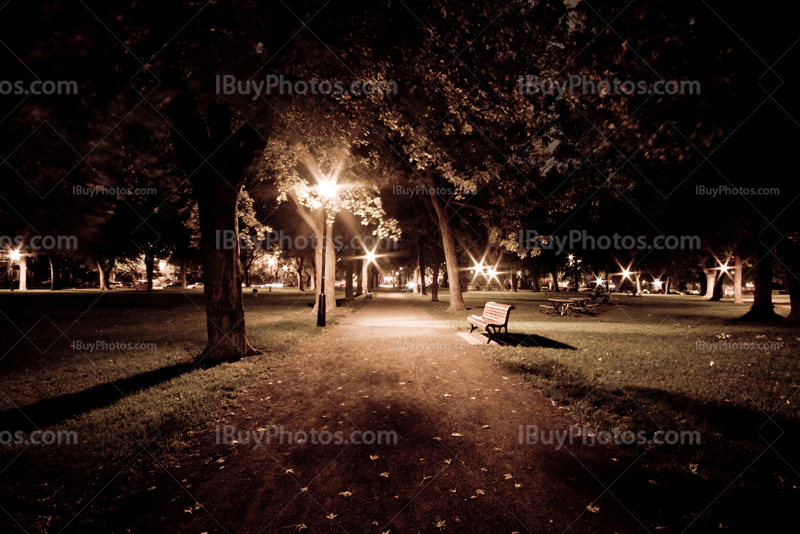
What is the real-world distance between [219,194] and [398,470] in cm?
711

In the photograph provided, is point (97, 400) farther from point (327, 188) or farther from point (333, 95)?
point (327, 188)

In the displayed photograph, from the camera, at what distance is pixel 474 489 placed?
325cm

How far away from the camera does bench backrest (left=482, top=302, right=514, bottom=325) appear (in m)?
10.2

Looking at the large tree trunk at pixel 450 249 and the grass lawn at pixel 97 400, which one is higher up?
the large tree trunk at pixel 450 249

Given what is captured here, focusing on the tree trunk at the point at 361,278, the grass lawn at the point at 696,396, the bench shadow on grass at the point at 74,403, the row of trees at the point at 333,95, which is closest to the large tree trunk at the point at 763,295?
the grass lawn at the point at 696,396

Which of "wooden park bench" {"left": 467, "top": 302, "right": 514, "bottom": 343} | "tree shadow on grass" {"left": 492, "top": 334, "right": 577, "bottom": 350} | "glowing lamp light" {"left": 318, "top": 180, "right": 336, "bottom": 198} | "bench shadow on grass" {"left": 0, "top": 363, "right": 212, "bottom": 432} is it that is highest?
"glowing lamp light" {"left": 318, "top": 180, "right": 336, "bottom": 198}

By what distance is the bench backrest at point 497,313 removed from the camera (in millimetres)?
10167

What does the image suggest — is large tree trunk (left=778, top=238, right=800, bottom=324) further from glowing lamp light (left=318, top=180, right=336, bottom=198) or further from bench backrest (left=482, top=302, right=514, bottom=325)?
glowing lamp light (left=318, top=180, right=336, bottom=198)

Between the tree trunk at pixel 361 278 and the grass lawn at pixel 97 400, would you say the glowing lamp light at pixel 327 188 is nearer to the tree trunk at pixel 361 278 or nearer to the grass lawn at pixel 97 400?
the grass lawn at pixel 97 400

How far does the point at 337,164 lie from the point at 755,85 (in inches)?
440

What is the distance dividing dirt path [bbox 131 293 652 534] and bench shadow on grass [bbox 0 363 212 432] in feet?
6.84

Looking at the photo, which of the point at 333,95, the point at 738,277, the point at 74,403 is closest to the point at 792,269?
the point at 333,95

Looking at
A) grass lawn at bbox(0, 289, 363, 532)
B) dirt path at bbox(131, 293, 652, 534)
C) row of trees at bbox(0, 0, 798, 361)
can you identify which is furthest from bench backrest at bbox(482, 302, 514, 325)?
grass lawn at bbox(0, 289, 363, 532)

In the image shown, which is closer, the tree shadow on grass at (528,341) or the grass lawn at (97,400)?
the grass lawn at (97,400)
